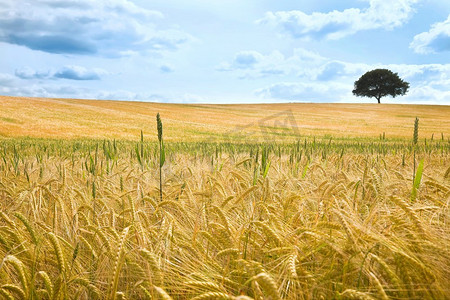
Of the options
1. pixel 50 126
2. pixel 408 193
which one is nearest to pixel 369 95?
pixel 50 126

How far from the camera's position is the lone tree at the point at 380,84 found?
65.1m

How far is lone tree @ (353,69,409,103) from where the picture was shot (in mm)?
65125

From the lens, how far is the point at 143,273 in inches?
43.2

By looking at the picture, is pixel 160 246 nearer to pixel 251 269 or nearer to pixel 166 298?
pixel 251 269

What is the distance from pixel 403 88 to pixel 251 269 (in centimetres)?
7402

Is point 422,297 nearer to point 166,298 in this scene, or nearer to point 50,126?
point 166,298

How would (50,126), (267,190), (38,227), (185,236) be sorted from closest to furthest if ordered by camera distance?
(185,236) → (38,227) → (267,190) → (50,126)

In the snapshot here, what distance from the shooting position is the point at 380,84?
66125 mm

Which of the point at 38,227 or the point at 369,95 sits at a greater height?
the point at 369,95

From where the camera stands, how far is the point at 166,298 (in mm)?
673

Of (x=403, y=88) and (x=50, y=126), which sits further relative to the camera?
(x=403, y=88)

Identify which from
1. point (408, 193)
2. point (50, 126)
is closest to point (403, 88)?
point (50, 126)

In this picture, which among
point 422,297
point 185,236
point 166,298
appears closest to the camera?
point 166,298

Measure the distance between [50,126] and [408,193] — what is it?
20.4m
